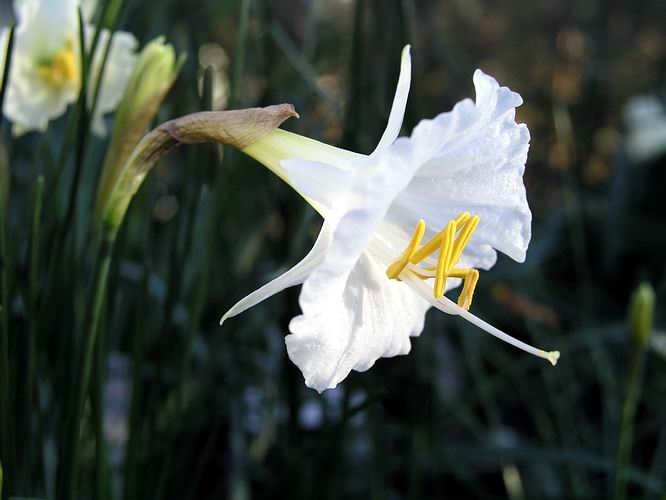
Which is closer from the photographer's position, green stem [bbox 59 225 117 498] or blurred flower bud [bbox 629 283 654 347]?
green stem [bbox 59 225 117 498]

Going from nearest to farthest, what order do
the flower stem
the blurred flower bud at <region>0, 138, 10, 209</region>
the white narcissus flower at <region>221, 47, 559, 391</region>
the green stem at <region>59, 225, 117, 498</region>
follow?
the white narcissus flower at <region>221, 47, 559, 391</region>
the green stem at <region>59, 225, 117, 498</region>
the blurred flower bud at <region>0, 138, 10, 209</region>
the flower stem

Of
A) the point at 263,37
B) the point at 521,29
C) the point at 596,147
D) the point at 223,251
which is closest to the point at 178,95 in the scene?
the point at 263,37

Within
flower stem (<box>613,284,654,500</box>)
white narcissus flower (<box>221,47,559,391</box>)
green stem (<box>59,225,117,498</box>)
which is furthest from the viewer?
flower stem (<box>613,284,654,500</box>)

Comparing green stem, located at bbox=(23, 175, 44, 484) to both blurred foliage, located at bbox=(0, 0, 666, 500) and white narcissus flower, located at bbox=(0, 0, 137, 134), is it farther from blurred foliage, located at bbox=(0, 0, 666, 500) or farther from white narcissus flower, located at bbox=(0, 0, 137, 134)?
white narcissus flower, located at bbox=(0, 0, 137, 134)

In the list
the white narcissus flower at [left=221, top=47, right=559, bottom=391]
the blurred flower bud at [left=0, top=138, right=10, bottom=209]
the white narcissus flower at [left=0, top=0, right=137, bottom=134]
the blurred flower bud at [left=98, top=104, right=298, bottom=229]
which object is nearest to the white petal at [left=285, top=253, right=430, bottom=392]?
the white narcissus flower at [left=221, top=47, right=559, bottom=391]

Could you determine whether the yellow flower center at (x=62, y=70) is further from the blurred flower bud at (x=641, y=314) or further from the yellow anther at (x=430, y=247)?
the blurred flower bud at (x=641, y=314)

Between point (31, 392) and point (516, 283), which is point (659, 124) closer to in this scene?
point (516, 283)
